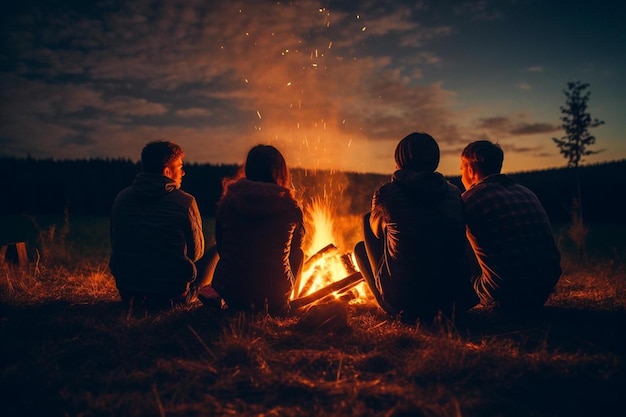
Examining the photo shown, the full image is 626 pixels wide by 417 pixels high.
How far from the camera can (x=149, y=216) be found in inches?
192

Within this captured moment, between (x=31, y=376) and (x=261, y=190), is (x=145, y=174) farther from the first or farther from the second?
(x=31, y=376)

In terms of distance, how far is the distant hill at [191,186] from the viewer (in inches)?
1425

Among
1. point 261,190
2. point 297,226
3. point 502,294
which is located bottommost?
point 502,294

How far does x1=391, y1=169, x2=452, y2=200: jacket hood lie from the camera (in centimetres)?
426

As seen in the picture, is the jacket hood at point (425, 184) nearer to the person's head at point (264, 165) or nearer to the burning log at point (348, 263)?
the person's head at point (264, 165)

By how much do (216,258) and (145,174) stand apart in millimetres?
1536

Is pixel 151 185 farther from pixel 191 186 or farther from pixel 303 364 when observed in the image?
pixel 191 186

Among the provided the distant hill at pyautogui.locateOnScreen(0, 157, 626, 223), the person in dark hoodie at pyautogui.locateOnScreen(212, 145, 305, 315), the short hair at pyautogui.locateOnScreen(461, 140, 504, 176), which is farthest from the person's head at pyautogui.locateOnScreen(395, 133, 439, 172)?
the distant hill at pyautogui.locateOnScreen(0, 157, 626, 223)

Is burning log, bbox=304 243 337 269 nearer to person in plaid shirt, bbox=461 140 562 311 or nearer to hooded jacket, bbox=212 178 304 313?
hooded jacket, bbox=212 178 304 313

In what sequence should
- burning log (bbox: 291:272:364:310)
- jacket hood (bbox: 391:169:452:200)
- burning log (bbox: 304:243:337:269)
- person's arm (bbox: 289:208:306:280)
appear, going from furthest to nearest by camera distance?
burning log (bbox: 304:243:337:269) < burning log (bbox: 291:272:364:310) < person's arm (bbox: 289:208:306:280) < jacket hood (bbox: 391:169:452:200)

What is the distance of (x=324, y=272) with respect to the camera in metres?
6.71

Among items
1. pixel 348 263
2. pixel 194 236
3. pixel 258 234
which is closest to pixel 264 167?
pixel 258 234

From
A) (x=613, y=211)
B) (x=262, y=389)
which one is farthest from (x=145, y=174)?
(x=613, y=211)

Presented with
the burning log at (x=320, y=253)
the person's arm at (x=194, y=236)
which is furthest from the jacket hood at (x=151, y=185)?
the burning log at (x=320, y=253)
